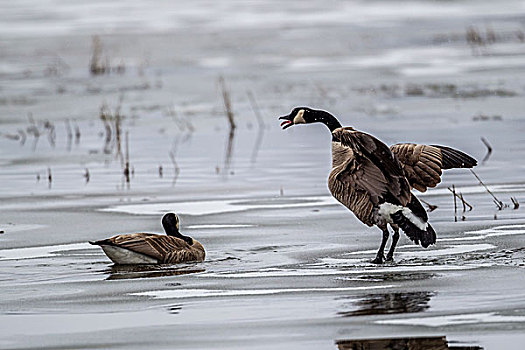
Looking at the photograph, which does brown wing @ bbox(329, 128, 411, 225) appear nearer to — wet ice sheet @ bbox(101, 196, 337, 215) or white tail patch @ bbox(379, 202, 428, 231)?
white tail patch @ bbox(379, 202, 428, 231)

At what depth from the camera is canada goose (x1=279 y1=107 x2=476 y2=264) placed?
859 centimetres

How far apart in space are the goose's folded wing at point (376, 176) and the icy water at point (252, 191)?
507 mm

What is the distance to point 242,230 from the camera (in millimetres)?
10258

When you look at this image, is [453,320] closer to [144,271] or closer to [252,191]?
[144,271]

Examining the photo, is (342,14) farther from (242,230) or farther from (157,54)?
(242,230)

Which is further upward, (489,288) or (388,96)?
(388,96)

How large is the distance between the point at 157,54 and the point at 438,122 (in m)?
12.9

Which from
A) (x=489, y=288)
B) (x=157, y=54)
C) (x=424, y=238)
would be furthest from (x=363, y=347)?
(x=157, y=54)

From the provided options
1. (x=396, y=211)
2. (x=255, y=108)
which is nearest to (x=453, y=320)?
(x=396, y=211)

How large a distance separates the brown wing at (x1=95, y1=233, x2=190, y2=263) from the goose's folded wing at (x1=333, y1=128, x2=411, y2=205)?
4.52 ft

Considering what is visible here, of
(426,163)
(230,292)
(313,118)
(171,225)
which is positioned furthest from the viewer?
(313,118)

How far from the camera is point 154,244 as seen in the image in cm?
885

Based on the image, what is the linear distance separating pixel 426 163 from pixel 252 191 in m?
3.43

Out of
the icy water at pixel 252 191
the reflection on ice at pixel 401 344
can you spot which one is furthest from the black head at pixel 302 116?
the reflection on ice at pixel 401 344
